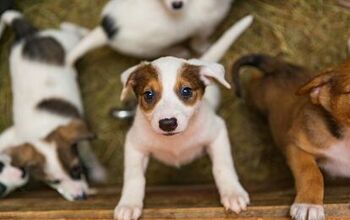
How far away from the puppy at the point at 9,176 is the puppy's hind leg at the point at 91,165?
1.48ft

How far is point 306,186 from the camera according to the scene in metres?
2.63

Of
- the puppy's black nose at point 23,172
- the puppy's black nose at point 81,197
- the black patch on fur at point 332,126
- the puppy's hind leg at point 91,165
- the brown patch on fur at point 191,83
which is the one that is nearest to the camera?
the brown patch on fur at point 191,83

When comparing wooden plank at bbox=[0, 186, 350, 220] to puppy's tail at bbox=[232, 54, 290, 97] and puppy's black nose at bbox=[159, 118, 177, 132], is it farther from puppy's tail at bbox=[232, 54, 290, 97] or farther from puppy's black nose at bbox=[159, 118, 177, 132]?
puppy's tail at bbox=[232, 54, 290, 97]

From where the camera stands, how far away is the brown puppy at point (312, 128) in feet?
8.49

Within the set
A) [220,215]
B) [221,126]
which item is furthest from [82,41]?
[220,215]

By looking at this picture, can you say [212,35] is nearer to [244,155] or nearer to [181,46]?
[181,46]

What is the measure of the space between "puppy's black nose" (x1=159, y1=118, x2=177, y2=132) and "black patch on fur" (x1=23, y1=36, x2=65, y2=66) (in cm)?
136

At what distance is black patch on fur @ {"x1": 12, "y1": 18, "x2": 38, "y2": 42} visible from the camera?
12.1 feet

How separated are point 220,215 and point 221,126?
534mm

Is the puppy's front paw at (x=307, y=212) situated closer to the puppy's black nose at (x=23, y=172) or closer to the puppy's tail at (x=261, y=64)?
the puppy's tail at (x=261, y=64)

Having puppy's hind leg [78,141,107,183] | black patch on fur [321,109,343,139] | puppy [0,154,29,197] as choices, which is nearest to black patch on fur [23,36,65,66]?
puppy's hind leg [78,141,107,183]

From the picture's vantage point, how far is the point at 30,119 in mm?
3523

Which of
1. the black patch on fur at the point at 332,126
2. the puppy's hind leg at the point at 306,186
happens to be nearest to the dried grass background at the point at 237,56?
the puppy's hind leg at the point at 306,186

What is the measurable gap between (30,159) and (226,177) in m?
1.09
